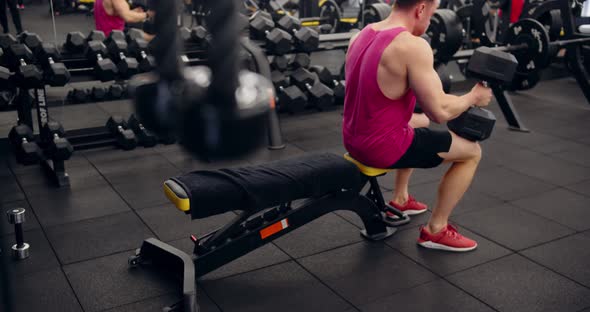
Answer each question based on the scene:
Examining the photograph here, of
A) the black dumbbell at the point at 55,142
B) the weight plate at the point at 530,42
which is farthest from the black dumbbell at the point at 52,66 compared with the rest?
the weight plate at the point at 530,42

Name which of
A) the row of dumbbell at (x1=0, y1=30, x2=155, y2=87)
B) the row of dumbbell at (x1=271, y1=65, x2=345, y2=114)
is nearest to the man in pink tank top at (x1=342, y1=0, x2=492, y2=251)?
the row of dumbbell at (x1=0, y1=30, x2=155, y2=87)

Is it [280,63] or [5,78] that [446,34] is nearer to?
[280,63]

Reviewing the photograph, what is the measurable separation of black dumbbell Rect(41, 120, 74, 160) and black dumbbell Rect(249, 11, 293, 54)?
1.43 meters

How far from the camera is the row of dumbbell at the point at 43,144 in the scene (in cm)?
310

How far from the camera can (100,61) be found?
336 centimetres

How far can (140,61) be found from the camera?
3.50m

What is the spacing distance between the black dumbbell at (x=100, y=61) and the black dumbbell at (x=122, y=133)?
0.36 meters

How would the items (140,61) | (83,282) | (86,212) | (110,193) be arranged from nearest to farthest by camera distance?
(83,282) → (86,212) → (110,193) → (140,61)

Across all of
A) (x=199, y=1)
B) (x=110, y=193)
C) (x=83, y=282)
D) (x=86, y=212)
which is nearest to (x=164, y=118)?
(x=199, y=1)

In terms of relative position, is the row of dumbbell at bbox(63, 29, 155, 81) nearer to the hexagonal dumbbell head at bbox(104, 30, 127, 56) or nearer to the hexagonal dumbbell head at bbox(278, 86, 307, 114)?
the hexagonal dumbbell head at bbox(104, 30, 127, 56)

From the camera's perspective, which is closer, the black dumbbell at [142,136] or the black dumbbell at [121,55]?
the black dumbbell at [121,55]

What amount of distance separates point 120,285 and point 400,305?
102 centimetres

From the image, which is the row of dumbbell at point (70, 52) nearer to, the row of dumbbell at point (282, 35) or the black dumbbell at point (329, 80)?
the row of dumbbell at point (282, 35)

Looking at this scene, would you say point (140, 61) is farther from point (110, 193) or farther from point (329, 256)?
point (329, 256)
